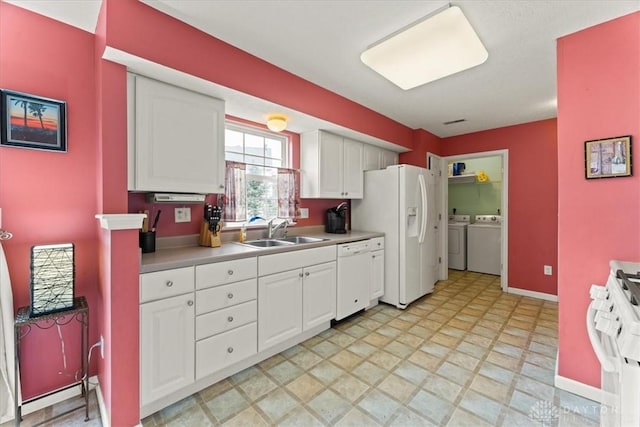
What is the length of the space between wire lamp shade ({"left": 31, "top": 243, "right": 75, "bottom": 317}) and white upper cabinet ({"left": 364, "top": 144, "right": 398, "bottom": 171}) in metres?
3.01

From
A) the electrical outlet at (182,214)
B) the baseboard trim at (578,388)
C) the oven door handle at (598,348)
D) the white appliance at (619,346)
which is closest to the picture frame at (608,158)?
the white appliance at (619,346)

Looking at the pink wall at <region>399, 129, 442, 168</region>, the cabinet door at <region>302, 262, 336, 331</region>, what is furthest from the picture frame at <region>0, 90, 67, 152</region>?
the pink wall at <region>399, 129, 442, 168</region>

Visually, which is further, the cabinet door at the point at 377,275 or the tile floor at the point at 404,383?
the cabinet door at the point at 377,275

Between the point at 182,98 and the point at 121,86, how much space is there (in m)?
0.36

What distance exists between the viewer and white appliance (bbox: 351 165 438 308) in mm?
3178

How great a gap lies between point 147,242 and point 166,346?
0.72 metres

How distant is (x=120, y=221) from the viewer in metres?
1.38

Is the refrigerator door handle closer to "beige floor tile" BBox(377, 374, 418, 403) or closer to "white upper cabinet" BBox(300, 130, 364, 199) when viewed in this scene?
"white upper cabinet" BBox(300, 130, 364, 199)

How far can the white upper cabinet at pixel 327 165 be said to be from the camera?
296 centimetres

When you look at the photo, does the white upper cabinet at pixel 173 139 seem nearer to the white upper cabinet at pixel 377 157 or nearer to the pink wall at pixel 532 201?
the white upper cabinet at pixel 377 157

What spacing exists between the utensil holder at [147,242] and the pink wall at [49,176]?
273mm

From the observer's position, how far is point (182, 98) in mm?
1828

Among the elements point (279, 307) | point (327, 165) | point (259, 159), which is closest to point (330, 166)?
point (327, 165)

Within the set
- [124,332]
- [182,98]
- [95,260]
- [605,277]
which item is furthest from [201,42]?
[605,277]
